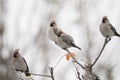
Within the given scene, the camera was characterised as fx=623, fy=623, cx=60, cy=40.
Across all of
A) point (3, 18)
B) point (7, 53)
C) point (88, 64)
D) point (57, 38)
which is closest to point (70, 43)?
point (57, 38)

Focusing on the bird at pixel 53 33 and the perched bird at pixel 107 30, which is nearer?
the bird at pixel 53 33

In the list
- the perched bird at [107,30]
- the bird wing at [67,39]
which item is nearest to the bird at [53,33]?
the bird wing at [67,39]

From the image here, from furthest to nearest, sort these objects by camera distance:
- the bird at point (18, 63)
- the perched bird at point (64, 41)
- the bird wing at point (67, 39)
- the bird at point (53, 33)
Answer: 1. the bird at point (18, 63)
2. the bird at point (53, 33)
3. the bird wing at point (67, 39)
4. the perched bird at point (64, 41)

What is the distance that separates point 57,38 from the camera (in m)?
6.58

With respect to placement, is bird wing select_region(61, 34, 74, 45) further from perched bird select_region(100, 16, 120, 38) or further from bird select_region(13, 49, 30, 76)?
bird select_region(13, 49, 30, 76)

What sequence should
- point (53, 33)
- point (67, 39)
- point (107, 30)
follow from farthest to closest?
point (107, 30) → point (53, 33) → point (67, 39)

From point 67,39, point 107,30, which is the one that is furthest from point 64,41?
point 107,30

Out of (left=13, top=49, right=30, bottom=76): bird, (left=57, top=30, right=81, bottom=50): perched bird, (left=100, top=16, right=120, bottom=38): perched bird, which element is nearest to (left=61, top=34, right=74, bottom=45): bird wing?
(left=57, top=30, right=81, bottom=50): perched bird

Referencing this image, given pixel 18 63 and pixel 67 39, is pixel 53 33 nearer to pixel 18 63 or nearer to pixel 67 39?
pixel 67 39

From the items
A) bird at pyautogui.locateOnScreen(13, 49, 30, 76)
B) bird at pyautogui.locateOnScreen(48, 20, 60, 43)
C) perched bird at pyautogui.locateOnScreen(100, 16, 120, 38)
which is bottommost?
bird at pyautogui.locateOnScreen(13, 49, 30, 76)

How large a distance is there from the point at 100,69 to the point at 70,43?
5.01 meters

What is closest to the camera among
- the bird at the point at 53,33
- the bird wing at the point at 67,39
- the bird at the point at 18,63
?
the bird wing at the point at 67,39

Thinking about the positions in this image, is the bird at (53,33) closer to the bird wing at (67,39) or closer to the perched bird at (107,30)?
the bird wing at (67,39)

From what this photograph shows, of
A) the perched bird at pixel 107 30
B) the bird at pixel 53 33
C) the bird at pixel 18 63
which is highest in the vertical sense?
the bird at pixel 53 33
